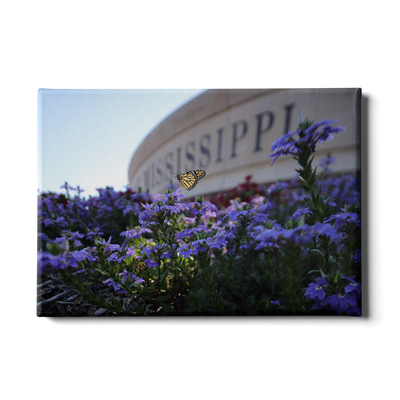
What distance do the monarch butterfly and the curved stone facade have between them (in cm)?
3

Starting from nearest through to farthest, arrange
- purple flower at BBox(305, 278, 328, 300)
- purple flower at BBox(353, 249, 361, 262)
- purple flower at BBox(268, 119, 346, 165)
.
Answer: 1. purple flower at BBox(268, 119, 346, 165)
2. purple flower at BBox(305, 278, 328, 300)
3. purple flower at BBox(353, 249, 361, 262)

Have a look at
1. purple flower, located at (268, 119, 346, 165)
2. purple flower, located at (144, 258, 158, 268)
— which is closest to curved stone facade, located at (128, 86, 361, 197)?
purple flower, located at (268, 119, 346, 165)

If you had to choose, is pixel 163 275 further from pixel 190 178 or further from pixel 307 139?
pixel 307 139

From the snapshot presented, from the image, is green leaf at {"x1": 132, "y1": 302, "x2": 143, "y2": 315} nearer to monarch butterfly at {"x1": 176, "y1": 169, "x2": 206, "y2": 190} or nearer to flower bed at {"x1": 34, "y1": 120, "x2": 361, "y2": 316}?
flower bed at {"x1": 34, "y1": 120, "x2": 361, "y2": 316}

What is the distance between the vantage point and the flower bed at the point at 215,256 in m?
1.21

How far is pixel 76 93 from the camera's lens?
1.40 metres

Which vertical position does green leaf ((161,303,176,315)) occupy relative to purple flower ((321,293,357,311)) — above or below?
below

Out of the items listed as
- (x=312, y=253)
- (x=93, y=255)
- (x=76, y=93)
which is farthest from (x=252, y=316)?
(x=76, y=93)

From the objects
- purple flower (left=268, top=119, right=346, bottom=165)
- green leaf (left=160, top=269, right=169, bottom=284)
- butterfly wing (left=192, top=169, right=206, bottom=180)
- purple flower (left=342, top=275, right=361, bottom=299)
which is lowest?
purple flower (left=342, top=275, right=361, bottom=299)

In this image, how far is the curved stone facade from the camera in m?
1.36

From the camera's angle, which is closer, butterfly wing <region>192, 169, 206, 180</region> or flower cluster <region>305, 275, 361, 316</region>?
flower cluster <region>305, 275, 361, 316</region>

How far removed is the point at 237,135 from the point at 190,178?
0.34 meters

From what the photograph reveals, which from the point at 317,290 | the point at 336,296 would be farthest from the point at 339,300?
the point at 317,290

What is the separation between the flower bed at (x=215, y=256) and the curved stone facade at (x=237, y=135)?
95mm
